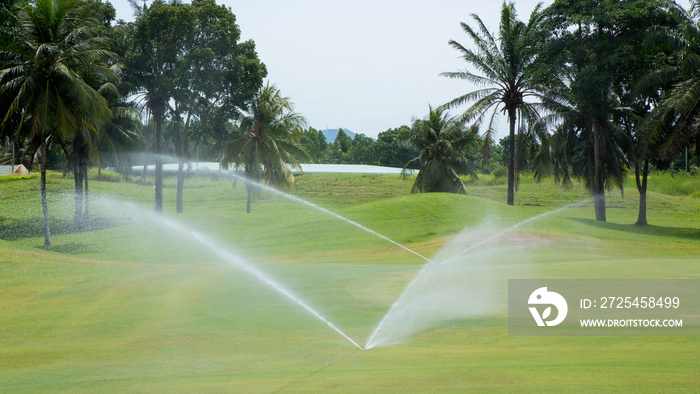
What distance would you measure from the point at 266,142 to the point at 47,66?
718 inches

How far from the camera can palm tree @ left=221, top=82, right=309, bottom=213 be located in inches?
1795

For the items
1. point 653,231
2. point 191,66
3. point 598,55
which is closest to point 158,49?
point 191,66

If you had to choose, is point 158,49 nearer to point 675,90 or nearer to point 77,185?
point 77,185

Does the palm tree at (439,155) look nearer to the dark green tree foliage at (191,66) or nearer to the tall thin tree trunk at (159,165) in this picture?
the dark green tree foliage at (191,66)

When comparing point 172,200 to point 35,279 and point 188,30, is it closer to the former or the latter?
point 188,30

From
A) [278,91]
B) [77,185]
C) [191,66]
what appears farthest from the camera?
[278,91]

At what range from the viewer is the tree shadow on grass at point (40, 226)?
37156 millimetres

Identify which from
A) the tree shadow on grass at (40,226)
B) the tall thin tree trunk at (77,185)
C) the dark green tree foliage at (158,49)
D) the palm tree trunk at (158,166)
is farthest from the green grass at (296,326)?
the dark green tree foliage at (158,49)

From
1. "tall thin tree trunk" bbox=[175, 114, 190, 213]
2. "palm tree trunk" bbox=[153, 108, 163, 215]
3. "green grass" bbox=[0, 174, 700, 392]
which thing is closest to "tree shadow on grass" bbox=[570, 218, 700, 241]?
"green grass" bbox=[0, 174, 700, 392]

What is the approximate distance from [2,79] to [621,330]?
32118mm

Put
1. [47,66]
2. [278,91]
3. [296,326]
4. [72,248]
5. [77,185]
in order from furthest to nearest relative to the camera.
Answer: [278,91] < [77,185] < [72,248] < [47,66] < [296,326]

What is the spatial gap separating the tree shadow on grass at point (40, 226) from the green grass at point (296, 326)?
4547 millimetres

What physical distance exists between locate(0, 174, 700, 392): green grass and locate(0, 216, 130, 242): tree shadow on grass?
4.55m

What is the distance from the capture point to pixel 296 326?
11406mm
